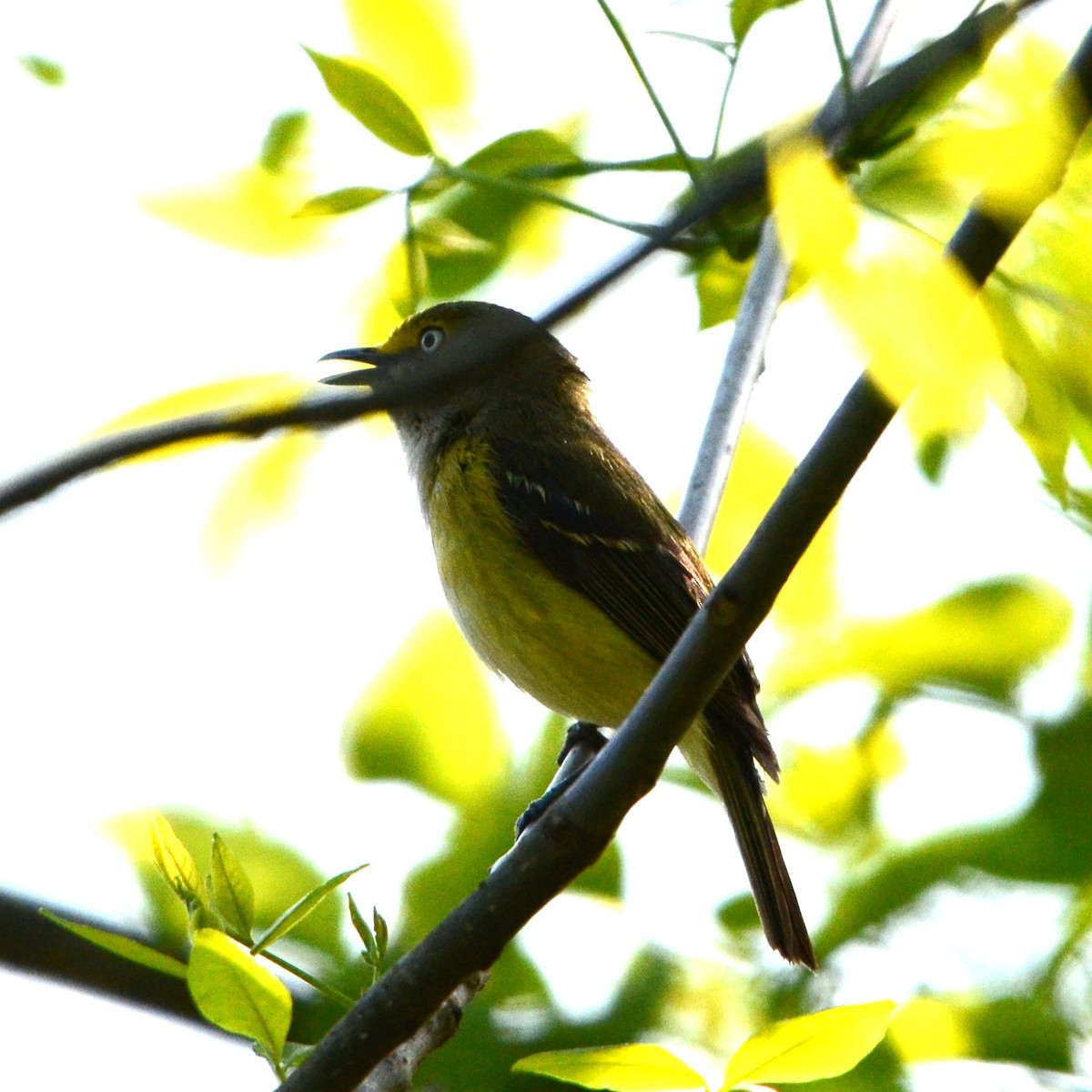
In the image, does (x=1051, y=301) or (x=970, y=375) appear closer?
(x=970, y=375)

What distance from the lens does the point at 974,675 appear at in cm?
295

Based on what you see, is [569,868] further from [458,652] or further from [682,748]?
[682,748]

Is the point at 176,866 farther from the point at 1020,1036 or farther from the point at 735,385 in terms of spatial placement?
the point at 735,385

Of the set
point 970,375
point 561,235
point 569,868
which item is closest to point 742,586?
point 569,868

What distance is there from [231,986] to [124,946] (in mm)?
168

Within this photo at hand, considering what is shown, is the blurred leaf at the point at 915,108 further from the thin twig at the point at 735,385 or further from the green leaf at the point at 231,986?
the green leaf at the point at 231,986

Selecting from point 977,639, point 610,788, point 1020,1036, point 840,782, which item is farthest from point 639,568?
point 1020,1036

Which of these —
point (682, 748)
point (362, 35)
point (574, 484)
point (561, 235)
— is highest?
point (362, 35)

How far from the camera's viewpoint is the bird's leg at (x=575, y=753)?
4125mm

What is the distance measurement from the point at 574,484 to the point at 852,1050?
377 centimetres

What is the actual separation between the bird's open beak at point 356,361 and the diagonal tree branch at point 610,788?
313 centimetres

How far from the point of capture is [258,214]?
3.56m

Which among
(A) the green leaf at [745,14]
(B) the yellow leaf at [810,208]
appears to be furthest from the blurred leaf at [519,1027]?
(A) the green leaf at [745,14]

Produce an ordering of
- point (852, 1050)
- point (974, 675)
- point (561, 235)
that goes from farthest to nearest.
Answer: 1. point (561, 235)
2. point (974, 675)
3. point (852, 1050)
